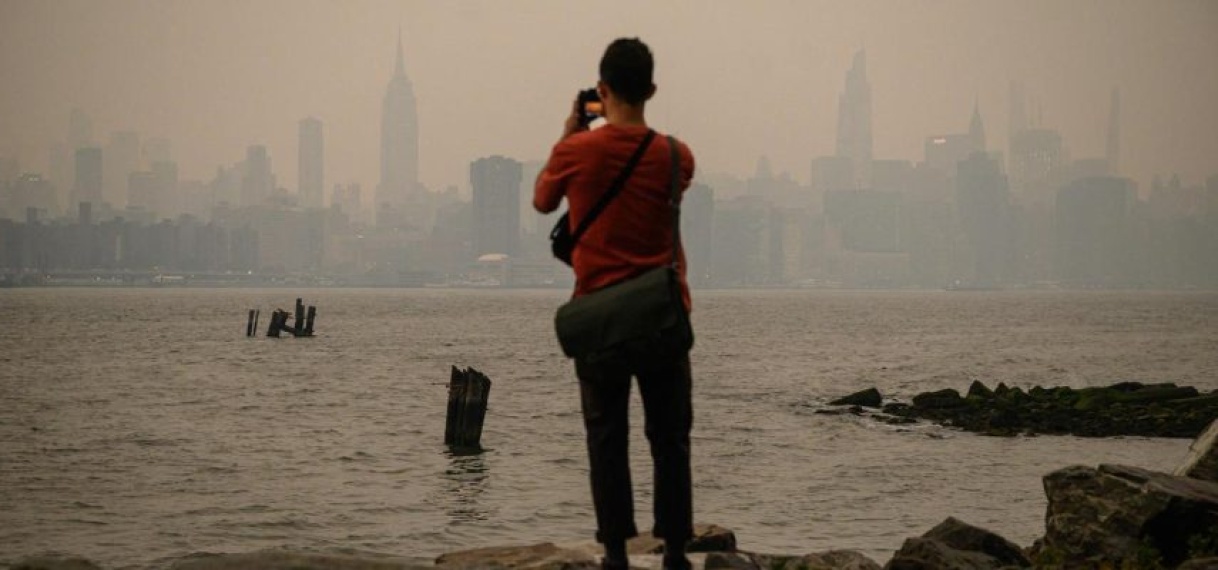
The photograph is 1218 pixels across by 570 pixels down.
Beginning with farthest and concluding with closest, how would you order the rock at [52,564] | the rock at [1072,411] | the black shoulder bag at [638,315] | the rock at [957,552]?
the rock at [1072,411] → the rock at [957,552] → the rock at [52,564] → the black shoulder bag at [638,315]

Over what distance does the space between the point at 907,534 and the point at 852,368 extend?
149 ft

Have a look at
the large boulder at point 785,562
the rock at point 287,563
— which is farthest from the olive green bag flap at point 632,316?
the large boulder at point 785,562

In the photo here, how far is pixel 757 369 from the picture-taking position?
60.2m

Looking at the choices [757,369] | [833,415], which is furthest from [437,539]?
[757,369]

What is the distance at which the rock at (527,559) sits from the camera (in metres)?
8.28

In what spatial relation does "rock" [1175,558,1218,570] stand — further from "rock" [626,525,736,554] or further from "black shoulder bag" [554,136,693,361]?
"black shoulder bag" [554,136,693,361]

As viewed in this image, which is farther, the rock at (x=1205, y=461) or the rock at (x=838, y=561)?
the rock at (x=1205, y=461)

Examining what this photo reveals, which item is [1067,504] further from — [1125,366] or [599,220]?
[1125,366]

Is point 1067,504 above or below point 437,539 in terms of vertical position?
above

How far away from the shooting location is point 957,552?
35.3 ft

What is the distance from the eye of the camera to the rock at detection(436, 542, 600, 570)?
8.28 m

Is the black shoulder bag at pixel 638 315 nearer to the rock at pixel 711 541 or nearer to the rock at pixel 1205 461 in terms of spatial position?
the rock at pixel 711 541

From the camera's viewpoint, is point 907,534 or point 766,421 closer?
point 907,534

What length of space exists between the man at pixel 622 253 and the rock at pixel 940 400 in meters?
32.8
